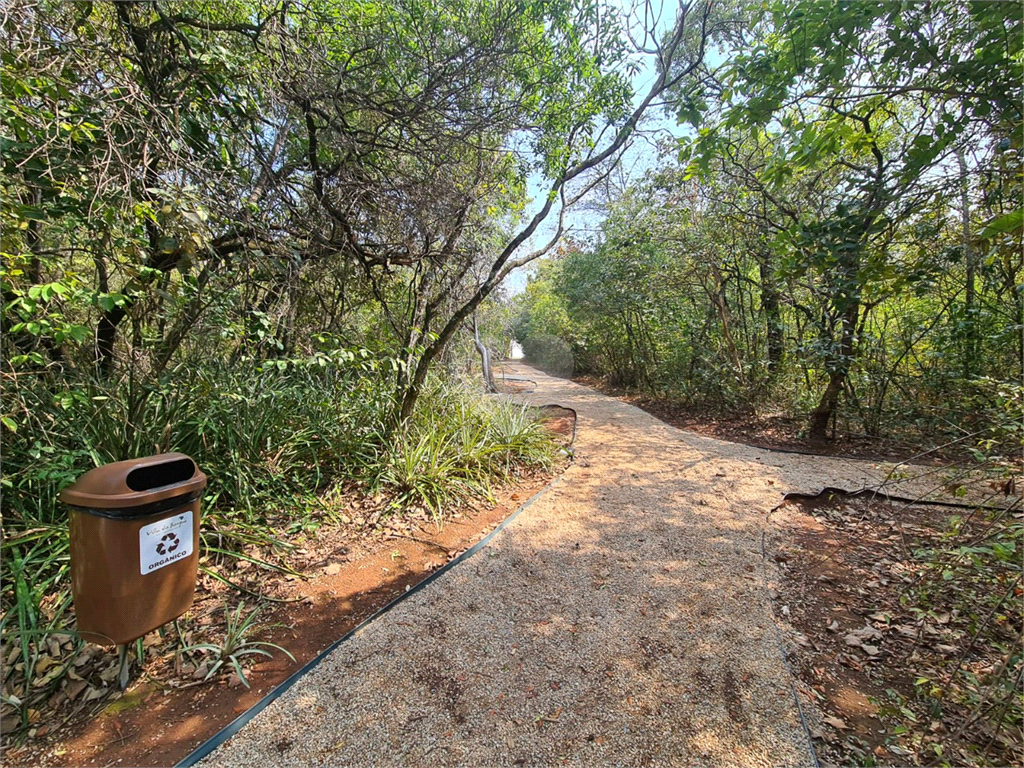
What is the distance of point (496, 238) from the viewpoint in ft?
16.1

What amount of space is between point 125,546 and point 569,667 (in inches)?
65.6

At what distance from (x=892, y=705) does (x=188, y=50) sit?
4.11 meters

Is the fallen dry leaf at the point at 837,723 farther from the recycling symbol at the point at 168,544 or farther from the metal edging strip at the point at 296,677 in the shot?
the recycling symbol at the point at 168,544

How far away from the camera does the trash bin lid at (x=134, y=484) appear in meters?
1.21

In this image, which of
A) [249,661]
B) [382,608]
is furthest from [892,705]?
[249,661]

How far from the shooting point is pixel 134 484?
136cm

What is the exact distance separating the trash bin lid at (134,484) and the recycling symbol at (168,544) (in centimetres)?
16

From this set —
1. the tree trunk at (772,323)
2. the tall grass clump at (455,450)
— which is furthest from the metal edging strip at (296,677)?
the tree trunk at (772,323)

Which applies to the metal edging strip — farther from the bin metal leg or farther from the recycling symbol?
the recycling symbol

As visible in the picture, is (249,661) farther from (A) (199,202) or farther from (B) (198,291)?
(A) (199,202)

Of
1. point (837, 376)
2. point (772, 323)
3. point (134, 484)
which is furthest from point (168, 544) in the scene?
point (772, 323)

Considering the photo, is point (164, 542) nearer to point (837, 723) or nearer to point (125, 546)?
point (125, 546)

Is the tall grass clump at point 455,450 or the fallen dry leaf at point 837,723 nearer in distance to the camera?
the fallen dry leaf at point 837,723

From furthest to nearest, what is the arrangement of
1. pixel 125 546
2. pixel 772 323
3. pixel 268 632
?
1. pixel 772 323
2. pixel 268 632
3. pixel 125 546
